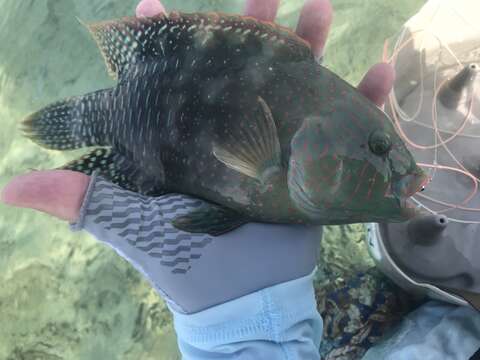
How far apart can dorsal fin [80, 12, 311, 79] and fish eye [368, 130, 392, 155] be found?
0.40m

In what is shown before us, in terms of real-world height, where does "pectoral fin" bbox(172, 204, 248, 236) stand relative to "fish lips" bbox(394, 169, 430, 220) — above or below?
below

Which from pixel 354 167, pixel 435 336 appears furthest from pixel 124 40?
pixel 435 336

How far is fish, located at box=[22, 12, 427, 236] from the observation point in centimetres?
135

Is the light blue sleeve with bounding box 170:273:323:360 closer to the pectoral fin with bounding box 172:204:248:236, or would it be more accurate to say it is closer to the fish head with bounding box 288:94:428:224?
the pectoral fin with bounding box 172:204:248:236

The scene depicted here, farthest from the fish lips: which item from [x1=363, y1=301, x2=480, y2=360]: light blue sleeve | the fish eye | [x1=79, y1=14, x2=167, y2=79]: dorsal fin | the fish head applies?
[x1=79, y1=14, x2=167, y2=79]: dorsal fin

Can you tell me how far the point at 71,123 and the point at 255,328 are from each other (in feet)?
3.82

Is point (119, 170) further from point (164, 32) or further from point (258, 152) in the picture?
point (258, 152)

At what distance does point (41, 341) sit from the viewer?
9.20ft

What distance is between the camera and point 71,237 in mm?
2965

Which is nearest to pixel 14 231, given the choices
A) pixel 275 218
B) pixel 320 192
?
pixel 275 218

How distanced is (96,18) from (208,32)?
235 cm

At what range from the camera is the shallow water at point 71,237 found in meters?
2.72

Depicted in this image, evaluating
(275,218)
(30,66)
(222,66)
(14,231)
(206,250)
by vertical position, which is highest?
(222,66)

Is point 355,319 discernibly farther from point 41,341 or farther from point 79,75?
point 79,75
